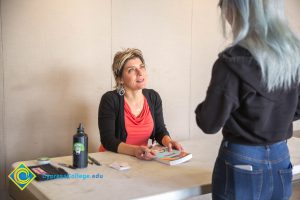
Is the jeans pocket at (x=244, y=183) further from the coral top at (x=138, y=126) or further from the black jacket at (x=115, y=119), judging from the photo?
the coral top at (x=138, y=126)

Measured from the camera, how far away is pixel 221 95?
1.05 m

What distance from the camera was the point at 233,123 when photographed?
1114 mm

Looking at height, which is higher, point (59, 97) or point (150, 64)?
point (150, 64)

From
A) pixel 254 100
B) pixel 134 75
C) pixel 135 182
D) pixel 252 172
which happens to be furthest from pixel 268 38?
pixel 134 75

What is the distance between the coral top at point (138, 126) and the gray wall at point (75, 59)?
773 millimetres

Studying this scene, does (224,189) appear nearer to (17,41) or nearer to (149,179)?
(149,179)

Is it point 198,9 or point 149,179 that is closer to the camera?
point 149,179

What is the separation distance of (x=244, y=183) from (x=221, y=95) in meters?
0.31

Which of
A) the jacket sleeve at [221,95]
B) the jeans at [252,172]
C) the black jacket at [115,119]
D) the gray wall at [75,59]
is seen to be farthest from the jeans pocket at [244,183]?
the gray wall at [75,59]

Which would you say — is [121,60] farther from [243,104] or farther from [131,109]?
[243,104]

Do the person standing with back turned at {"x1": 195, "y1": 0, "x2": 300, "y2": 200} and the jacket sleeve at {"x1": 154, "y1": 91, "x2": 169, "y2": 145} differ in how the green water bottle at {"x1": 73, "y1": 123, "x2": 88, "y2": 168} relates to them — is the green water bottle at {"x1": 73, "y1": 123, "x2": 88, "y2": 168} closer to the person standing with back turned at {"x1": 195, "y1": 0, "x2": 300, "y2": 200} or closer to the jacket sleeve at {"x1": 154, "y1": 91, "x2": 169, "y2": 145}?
the person standing with back turned at {"x1": 195, "y1": 0, "x2": 300, "y2": 200}

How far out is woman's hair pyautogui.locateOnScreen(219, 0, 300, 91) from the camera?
1.04 m

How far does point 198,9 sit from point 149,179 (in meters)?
2.29

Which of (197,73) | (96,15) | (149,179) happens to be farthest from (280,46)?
(197,73)
